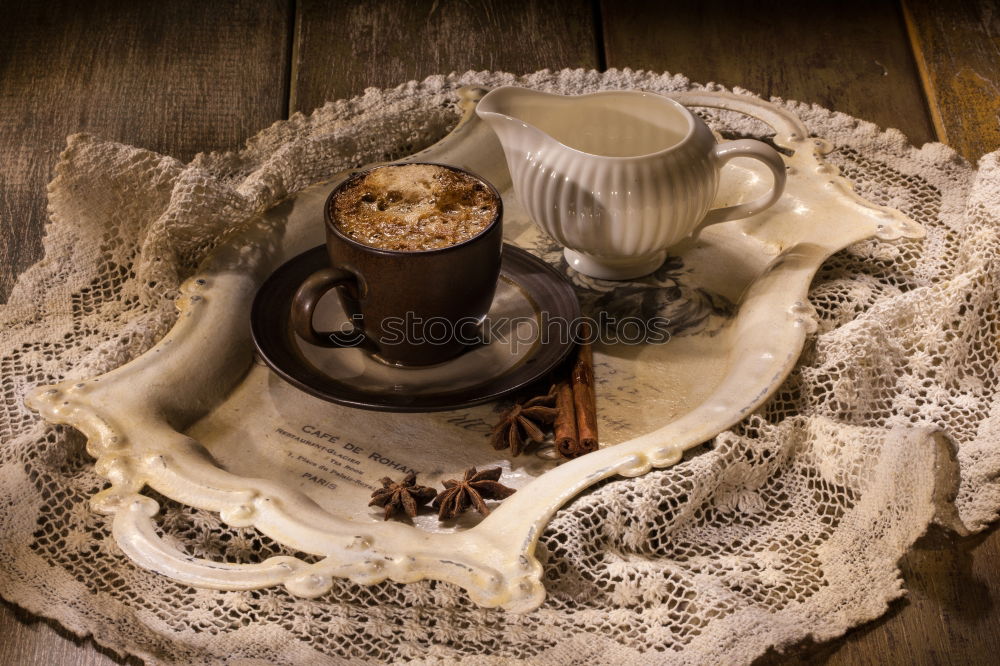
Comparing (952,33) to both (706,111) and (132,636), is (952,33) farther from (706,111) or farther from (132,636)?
(132,636)

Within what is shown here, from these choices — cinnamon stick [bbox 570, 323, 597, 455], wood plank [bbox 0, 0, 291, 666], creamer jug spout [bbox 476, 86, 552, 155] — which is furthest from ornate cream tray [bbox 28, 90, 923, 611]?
wood plank [bbox 0, 0, 291, 666]

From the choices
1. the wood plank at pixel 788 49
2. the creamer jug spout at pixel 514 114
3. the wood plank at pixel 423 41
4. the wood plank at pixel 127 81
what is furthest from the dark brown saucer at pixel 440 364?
the wood plank at pixel 788 49

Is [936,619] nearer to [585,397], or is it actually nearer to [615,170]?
[585,397]

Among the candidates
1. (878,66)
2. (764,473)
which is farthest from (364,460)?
(878,66)

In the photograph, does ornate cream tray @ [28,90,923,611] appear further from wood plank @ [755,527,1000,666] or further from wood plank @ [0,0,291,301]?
wood plank @ [0,0,291,301]

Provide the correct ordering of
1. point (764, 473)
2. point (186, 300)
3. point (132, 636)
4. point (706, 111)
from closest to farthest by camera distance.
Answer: point (132, 636)
point (764, 473)
point (186, 300)
point (706, 111)

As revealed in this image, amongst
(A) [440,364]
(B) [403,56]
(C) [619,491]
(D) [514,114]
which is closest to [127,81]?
(B) [403,56]
